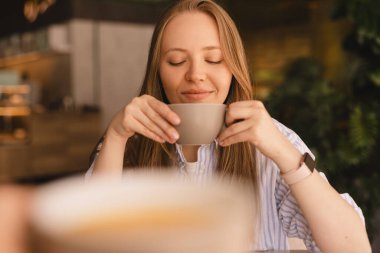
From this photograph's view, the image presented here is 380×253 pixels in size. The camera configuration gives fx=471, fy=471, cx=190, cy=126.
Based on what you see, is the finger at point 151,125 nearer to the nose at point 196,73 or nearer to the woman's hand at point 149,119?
the woman's hand at point 149,119

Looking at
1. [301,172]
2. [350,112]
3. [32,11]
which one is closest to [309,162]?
[301,172]

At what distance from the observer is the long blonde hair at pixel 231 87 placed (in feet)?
4.03

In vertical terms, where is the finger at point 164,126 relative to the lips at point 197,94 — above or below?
below

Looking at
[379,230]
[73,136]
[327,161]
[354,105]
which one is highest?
[354,105]

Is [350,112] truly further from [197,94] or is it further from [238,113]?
[238,113]

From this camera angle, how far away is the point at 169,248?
0.27 meters

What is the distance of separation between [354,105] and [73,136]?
212 inches

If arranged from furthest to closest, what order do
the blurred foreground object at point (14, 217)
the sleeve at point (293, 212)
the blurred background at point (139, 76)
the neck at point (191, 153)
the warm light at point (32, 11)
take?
the warm light at point (32, 11)
the blurred background at point (139, 76)
the neck at point (191, 153)
the sleeve at point (293, 212)
the blurred foreground object at point (14, 217)

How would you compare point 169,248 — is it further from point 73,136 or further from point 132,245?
point 73,136

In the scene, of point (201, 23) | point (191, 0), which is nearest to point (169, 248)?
point (201, 23)

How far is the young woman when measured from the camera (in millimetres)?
939

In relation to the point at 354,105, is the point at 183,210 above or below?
above

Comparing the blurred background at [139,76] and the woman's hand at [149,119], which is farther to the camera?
the blurred background at [139,76]

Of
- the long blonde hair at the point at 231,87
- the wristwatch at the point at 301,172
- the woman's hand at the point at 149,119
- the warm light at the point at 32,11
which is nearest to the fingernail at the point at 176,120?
the woman's hand at the point at 149,119
